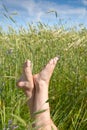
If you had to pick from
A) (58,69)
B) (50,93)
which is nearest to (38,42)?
(58,69)

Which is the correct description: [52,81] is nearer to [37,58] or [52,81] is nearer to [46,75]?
[37,58]

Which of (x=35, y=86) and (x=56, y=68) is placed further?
(x=56, y=68)

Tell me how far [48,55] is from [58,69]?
0.12 metres

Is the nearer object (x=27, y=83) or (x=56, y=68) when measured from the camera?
(x=27, y=83)

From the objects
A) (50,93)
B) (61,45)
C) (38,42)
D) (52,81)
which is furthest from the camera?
(61,45)

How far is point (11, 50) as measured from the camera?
2.16 m

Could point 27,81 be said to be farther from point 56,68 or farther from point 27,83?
point 56,68

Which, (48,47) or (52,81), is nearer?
(52,81)

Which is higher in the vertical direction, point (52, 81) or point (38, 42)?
A: point (38, 42)

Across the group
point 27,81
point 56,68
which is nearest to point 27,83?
point 27,81

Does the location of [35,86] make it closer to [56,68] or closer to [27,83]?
[27,83]

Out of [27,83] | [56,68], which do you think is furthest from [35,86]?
[56,68]

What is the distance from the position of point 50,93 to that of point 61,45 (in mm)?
625

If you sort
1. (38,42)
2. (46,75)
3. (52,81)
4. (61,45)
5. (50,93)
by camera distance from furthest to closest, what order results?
(61,45) < (38,42) < (52,81) < (50,93) < (46,75)
